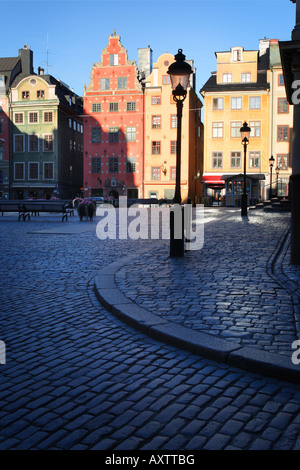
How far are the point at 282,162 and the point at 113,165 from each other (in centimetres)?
1841

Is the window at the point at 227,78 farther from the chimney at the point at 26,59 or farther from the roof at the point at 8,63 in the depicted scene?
the roof at the point at 8,63

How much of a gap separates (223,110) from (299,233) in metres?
42.0

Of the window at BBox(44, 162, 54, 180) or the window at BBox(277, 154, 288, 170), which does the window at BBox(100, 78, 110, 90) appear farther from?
the window at BBox(277, 154, 288, 170)

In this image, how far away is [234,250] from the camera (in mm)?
10047

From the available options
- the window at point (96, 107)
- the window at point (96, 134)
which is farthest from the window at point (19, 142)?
the window at point (96, 107)

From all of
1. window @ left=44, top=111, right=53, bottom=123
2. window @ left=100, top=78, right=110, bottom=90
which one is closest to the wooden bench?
window @ left=100, top=78, right=110, bottom=90

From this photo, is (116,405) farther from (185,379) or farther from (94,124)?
(94,124)

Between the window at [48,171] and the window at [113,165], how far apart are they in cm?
683

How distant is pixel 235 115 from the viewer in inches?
1861

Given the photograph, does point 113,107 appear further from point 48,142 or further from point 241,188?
point 241,188

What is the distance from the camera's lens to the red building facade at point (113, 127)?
165 feet

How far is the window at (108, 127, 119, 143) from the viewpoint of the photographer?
5153cm

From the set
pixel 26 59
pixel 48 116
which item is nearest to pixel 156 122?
pixel 48 116

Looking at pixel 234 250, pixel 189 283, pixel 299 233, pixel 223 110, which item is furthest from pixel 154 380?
pixel 223 110
